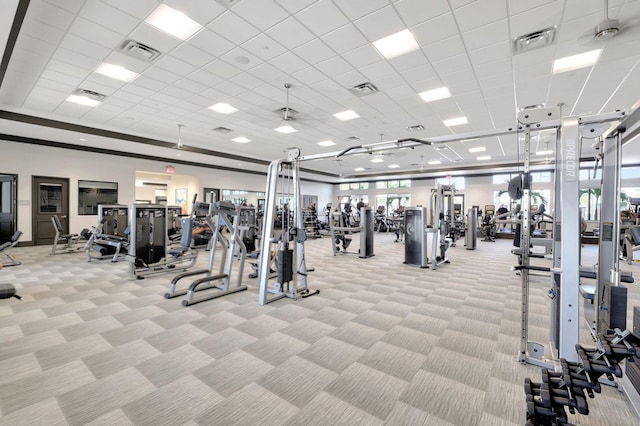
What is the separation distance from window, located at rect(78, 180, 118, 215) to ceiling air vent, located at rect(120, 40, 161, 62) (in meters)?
7.77

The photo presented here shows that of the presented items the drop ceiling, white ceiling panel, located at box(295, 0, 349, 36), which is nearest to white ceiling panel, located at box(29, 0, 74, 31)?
the drop ceiling

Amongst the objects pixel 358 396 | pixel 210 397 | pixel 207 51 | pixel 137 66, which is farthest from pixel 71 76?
pixel 358 396

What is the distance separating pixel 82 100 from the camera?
6.11m

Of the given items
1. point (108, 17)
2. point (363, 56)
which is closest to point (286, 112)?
point (363, 56)

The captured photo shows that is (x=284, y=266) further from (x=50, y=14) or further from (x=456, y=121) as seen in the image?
(x=456, y=121)

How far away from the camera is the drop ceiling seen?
339 centimetres

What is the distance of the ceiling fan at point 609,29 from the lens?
10.9ft

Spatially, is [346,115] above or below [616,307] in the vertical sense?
above

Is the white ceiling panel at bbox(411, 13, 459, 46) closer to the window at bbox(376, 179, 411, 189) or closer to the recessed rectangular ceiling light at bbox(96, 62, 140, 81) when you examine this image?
the recessed rectangular ceiling light at bbox(96, 62, 140, 81)

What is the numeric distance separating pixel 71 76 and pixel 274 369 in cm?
607

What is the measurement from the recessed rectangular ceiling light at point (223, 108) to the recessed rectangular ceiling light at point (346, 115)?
7.96ft

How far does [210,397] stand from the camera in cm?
182

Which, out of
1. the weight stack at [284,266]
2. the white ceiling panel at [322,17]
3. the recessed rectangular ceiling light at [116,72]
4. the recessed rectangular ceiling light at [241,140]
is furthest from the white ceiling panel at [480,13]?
the recessed rectangular ceiling light at [241,140]

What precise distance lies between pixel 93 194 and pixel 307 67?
9.71 metres
